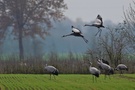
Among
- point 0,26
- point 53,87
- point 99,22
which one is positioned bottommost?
point 53,87

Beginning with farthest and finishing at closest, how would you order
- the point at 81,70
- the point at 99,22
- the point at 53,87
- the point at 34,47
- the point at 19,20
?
the point at 34,47 → the point at 19,20 → the point at 81,70 → the point at 53,87 → the point at 99,22

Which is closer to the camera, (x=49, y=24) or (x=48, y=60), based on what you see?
(x=48, y=60)

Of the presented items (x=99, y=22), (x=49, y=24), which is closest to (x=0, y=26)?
(x=49, y=24)

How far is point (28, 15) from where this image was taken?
59.8 m

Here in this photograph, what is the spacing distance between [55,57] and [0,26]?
23776mm

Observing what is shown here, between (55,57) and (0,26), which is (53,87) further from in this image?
(0,26)

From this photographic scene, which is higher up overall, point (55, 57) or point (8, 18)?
point (8, 18)

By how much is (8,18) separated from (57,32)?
28.5 metres

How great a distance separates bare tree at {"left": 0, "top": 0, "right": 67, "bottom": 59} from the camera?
195ft

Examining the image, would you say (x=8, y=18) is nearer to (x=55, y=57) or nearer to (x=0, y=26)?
(x=0, y=26)

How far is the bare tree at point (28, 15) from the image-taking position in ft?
195

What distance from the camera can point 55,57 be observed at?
122 ft

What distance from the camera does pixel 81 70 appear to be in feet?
111

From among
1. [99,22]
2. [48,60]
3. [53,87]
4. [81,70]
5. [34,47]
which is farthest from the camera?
[34,47]
